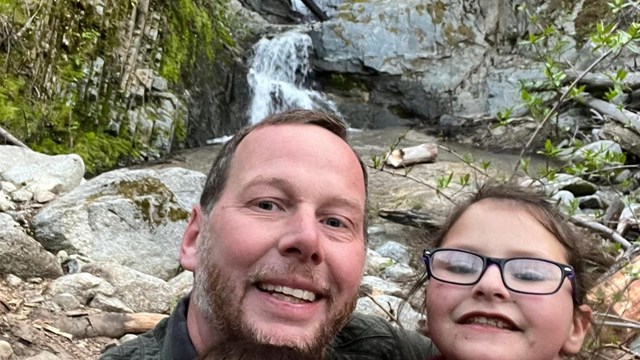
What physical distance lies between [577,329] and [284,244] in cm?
87

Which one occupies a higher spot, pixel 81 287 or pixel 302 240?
pixel 302 240

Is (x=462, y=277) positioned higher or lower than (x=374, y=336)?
higher

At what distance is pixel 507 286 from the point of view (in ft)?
5.96

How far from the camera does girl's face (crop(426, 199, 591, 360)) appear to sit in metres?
1.80

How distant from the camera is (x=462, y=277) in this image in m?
1.87

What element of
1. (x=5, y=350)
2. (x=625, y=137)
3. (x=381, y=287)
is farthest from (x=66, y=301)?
(x=625, y=137)

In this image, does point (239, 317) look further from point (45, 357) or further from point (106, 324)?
point (106, 324)

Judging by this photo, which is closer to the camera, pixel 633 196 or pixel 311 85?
pixel 633 196

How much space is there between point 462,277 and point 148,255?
14.6 ft

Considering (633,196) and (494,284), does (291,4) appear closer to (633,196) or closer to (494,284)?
(633,196)

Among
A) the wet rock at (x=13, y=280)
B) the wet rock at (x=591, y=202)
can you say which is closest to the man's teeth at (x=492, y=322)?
the wet rock at (x=13, y=280)

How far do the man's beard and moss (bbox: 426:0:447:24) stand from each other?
16.2 metres

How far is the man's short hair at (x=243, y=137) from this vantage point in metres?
1.98

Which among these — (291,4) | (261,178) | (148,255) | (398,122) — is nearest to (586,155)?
(261,178)
